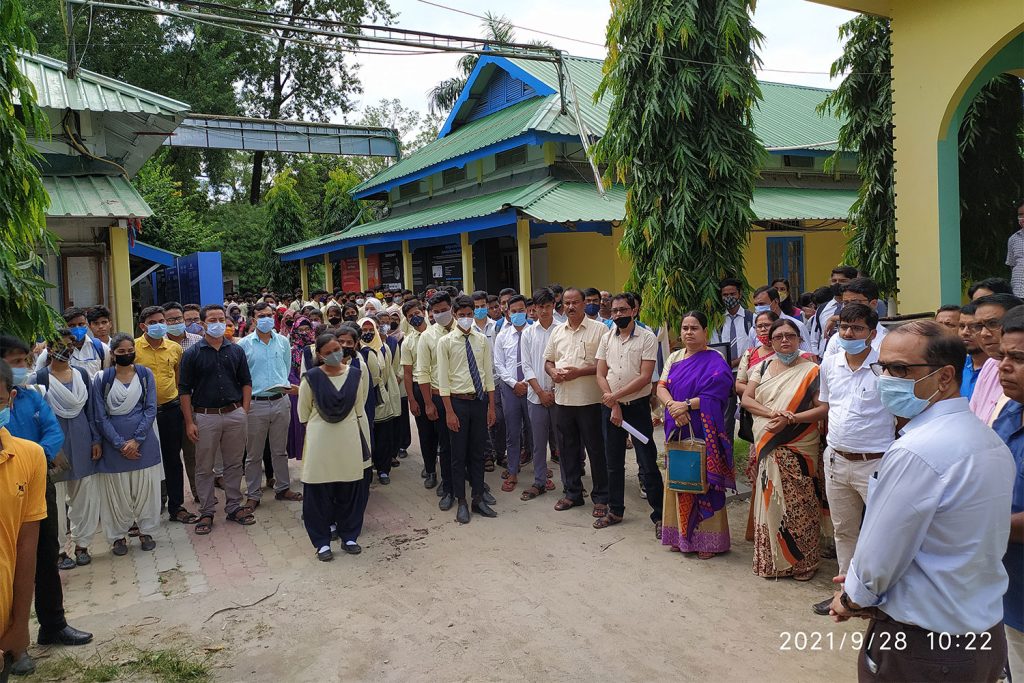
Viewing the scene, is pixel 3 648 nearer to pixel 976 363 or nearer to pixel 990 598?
pixel 990 598

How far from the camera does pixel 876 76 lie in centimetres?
893

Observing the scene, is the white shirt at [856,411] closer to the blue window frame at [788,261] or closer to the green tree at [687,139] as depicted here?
the green tree at [687,139]

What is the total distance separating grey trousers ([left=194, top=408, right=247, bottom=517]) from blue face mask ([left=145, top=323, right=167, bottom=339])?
2.87 ft

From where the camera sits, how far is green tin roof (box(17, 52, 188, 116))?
9.37m

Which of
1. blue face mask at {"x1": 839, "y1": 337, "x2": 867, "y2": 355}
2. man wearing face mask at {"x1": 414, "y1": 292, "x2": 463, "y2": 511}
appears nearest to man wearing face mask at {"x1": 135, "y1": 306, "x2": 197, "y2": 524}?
man wearing face mask at {"x1": 414, "y1": 292, "x2": 463, "y2": 511}

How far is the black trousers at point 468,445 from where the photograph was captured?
251 inches

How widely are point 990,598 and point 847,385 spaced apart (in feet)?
7.11

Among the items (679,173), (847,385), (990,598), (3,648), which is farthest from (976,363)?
(3,648)

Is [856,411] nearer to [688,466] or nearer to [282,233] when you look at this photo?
[688,466]

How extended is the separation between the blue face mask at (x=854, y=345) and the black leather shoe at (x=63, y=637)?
4.82 m

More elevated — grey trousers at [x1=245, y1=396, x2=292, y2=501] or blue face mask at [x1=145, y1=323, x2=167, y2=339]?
blue face mask at [x1=145, y1=323, x2=167, y2=339]

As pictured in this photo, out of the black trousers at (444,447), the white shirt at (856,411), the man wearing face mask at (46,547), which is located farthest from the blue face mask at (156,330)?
the white shirt at (856,411)

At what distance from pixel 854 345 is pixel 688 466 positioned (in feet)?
4.81

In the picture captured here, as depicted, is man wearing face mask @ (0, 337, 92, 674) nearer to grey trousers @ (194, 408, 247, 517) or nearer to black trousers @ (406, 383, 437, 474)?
grey trousers @ (194, 408, 247, 517)
